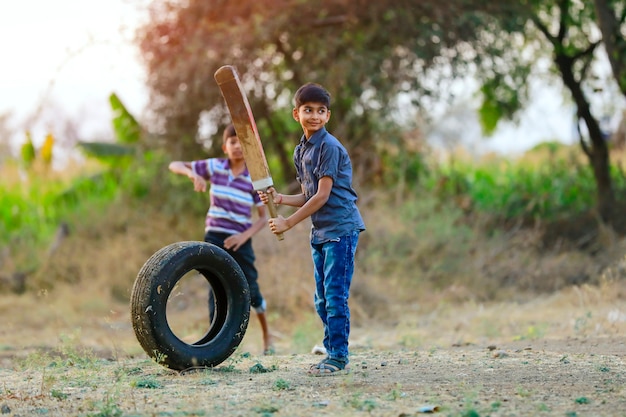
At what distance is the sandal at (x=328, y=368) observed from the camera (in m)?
5.79

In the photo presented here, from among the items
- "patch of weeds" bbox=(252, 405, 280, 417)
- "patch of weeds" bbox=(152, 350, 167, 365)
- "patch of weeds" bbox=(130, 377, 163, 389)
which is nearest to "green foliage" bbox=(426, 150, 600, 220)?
"patch of weeds" bbox=(152, 350, 167, 365)

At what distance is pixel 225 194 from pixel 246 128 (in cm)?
159

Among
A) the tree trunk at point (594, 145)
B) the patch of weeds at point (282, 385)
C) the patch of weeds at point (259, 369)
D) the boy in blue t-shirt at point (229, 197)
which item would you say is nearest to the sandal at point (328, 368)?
the patch of weeds at point (259, 369)

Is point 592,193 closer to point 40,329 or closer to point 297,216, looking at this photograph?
point 40,329

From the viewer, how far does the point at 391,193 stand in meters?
15.6

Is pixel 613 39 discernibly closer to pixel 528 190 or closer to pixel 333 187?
pixel 528 190

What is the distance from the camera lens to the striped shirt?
24.6 ft

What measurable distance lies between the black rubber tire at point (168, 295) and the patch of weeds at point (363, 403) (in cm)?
149

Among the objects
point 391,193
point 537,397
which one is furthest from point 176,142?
point 537,397

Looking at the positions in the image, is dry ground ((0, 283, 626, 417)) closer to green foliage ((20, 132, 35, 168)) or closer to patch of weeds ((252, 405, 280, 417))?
patch of weeds ((252, 405, 280, 417))

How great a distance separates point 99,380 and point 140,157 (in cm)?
1027

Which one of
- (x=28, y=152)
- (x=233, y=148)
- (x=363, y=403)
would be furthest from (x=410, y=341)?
(x=28, y=152)

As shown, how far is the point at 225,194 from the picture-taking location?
7.51 metres

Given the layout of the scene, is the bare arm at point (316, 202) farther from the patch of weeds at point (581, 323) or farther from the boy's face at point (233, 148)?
the patch of weeds at point (581, 323)
